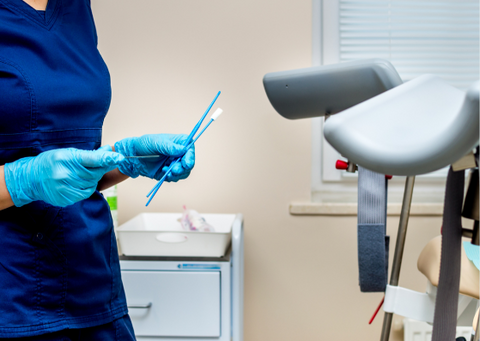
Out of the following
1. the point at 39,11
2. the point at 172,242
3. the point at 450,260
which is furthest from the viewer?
the point at 172,242

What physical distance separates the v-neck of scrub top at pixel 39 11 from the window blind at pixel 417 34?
48.4 inches

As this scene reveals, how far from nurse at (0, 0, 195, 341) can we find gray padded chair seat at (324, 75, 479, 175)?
557 millimetres

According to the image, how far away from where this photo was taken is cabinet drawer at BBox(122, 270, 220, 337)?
4.31ft

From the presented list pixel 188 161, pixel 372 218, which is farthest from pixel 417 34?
pixel 188 161

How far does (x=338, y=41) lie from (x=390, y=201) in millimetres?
724

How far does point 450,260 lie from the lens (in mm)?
450

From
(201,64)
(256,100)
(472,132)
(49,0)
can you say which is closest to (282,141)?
(256,100)

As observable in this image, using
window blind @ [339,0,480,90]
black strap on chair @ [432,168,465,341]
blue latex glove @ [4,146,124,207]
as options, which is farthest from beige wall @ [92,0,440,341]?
black strap on chair @ [432,168,465,341]

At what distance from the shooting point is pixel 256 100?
67.9 inches

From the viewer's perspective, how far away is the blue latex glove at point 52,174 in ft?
2.25

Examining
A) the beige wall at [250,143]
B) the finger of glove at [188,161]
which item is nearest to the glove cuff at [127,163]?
the finger of glove at [188,161]

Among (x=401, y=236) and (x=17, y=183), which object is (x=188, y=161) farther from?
(x=401, y=236)

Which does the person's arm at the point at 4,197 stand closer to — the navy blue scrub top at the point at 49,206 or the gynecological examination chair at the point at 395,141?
the navy blue scrub top at the point at 49,206

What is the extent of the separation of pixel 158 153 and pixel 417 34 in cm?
134
